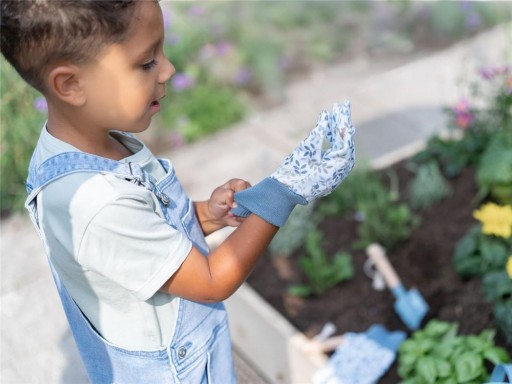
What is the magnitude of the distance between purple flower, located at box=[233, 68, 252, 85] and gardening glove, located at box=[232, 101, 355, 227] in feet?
11.6

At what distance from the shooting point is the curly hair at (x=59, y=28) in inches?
47.9

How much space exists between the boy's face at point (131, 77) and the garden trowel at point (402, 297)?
1.61 metres

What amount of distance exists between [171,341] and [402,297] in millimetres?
1402

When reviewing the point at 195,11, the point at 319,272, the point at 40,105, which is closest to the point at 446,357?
the point at 319,272

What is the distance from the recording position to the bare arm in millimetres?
1371

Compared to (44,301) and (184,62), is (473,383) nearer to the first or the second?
(44,301)

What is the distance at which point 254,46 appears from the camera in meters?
5.03

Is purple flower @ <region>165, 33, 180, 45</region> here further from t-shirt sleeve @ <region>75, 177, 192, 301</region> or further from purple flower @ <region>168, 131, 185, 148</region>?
t-shirt sleeve @ <region>75, 177, 192, 301</region>

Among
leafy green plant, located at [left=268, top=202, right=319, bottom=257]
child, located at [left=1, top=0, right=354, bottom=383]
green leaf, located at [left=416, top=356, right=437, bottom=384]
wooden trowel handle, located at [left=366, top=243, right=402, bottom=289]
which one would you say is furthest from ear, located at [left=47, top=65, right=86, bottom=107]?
leafy green plant, located at [left=268, top=202, right=319, bottom=257]

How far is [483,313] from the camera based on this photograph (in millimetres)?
2600

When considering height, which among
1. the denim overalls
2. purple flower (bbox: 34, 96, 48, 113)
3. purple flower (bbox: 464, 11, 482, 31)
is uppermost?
the denim overalls

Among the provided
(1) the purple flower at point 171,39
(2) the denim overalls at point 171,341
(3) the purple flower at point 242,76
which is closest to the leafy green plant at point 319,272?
(2) the denim overalls at point 171,341

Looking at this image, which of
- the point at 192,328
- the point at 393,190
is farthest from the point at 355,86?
the point at 192,328

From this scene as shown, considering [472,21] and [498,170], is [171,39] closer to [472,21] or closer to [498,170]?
[472,21]
